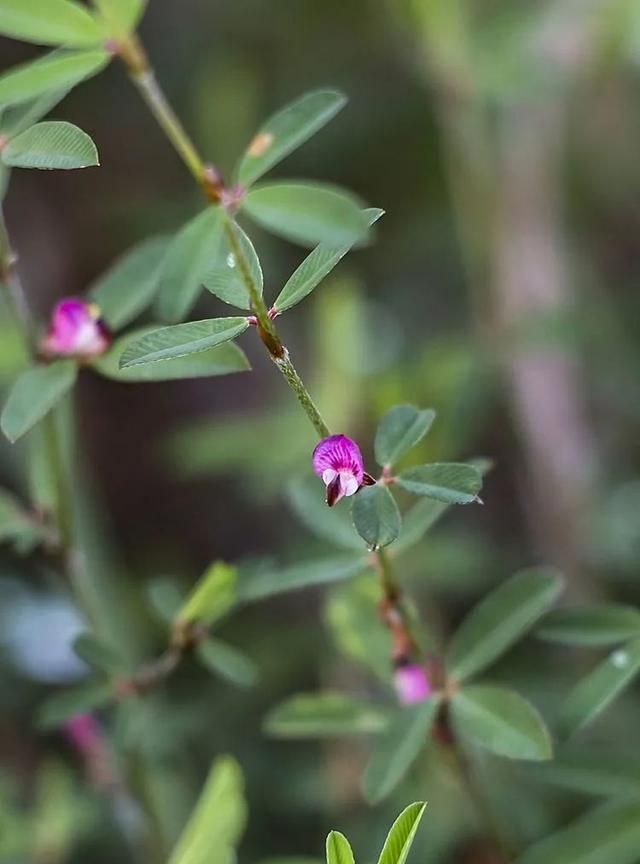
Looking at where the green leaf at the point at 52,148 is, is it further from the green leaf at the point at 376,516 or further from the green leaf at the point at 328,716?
the green leaf at the point at 328,716

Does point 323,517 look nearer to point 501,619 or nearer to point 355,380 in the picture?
point 501,619

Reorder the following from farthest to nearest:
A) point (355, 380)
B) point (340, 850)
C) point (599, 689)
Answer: point (355, 380), point (599, 689), point (340, 850)

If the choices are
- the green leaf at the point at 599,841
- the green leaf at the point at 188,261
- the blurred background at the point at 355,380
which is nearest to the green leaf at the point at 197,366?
the green leaf at the point at 188,261

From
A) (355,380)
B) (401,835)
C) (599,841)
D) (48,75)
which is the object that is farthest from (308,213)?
(355,380)

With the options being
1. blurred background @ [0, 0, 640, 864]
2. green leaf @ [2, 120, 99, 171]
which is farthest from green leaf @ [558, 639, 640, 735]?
green leaf @ [2, 120, 99, 171]

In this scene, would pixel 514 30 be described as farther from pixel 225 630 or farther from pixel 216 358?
pixel 216 358

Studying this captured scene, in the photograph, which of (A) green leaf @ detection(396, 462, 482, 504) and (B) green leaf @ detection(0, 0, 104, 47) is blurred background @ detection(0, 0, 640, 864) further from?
(B) green leaf @ detection(0, 0, 104, 47)
